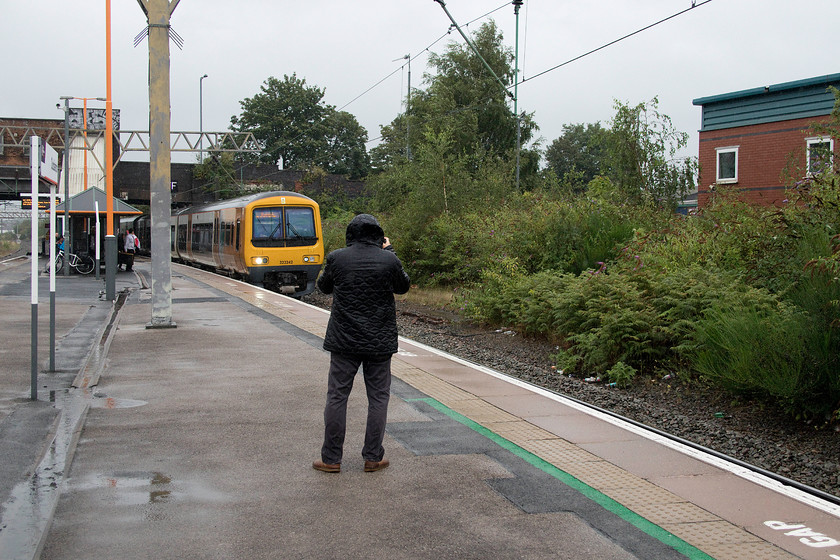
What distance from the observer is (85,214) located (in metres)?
31.6

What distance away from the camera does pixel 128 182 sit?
192 ft

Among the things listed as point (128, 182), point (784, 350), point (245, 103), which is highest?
point (245, 103)

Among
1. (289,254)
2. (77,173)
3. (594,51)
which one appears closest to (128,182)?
(77,173)

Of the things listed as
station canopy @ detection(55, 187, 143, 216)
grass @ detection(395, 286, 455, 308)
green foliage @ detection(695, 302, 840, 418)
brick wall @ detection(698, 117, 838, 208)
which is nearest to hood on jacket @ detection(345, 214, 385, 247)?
green foliage @ detection(695, 302, 840, 418)

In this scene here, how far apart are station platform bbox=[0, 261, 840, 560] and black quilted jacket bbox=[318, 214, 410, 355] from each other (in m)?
0.89

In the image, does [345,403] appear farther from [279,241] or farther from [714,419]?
[279,241]

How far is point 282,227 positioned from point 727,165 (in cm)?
1385

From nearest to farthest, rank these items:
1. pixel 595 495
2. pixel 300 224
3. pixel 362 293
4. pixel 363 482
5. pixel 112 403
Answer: pixel 595 495 → pixel 363 482 → pixel 362 293 → pixel 112 403 → pixel 300 224

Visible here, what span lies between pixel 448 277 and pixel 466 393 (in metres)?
16.8

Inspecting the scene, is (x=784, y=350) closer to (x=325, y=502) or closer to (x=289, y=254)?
(x=325, y=502)

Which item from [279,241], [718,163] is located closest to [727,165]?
[718,163]

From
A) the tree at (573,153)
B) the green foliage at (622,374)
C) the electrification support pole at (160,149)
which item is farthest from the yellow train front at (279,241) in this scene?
the tree at (573,153)

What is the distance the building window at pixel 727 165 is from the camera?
2572 cm

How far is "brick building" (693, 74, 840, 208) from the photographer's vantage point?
2345 centimetres
